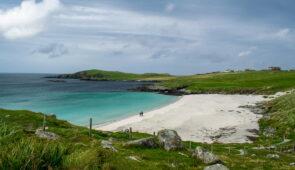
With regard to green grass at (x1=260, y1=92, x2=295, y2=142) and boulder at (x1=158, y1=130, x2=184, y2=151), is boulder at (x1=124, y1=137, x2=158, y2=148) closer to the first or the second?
boulder at (x1=158, y1=130, x2=184, y2=151)

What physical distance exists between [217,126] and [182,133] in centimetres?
1184

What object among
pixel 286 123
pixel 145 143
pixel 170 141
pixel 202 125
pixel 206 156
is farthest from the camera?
pixel 202 125

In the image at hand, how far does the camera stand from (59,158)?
6.21 m

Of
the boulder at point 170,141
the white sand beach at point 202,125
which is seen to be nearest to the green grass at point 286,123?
the white sand beach at point 202,125

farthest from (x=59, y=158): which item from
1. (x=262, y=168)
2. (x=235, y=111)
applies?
(x=235, y=111)

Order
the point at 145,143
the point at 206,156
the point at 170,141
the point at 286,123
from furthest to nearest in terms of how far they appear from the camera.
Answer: the point at 286,123 → the point at 170,141 → the point at 145,143 → the point at 206,156

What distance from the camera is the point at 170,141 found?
66.8ft

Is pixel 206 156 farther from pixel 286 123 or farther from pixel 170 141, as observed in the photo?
pixel 286 123

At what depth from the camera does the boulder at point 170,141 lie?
785 inches

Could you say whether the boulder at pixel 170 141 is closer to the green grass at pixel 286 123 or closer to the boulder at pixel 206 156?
the boulder at pixel 206 156

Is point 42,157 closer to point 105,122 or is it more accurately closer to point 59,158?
point 59,158

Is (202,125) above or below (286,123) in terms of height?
below

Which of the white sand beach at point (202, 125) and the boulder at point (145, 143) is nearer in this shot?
the boulder at point (145, 143)

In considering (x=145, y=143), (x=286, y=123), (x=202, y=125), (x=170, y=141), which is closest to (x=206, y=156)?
(x=170, y=141)
